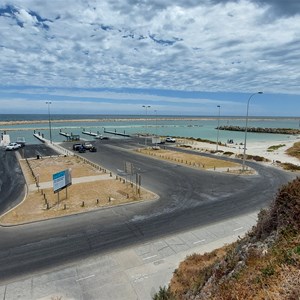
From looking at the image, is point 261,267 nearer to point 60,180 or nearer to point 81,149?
point 60,180

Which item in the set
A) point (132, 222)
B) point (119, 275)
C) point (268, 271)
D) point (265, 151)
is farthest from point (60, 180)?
point (265, 151)

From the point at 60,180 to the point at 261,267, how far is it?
62.9 ft

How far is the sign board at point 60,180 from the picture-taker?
2306 centimetres

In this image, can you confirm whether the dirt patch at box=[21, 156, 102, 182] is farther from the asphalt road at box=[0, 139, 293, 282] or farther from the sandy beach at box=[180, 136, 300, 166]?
the sandy beach at box=[180, 136, 300, 166]

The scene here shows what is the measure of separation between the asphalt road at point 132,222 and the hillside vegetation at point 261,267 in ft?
16.0

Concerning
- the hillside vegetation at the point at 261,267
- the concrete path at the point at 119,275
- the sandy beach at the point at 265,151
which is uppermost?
the hillside vegetation at the point at 261,267

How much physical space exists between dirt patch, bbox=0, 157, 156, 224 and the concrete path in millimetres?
7653

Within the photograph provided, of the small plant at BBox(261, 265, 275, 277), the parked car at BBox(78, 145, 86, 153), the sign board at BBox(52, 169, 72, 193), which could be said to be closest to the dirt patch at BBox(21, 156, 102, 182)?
the parked car at BBox(78, 145, 86, 153)

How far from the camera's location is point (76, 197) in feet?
83.3

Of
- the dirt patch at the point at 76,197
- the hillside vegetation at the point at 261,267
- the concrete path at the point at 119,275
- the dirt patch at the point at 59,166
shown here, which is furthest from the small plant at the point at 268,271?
the dirt patch at the point at 59,166

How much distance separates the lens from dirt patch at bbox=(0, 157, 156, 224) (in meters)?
21.0

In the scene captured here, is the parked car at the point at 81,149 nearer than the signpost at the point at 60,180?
No

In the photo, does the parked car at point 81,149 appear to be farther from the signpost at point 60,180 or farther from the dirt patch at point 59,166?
the signpost at point 60,180

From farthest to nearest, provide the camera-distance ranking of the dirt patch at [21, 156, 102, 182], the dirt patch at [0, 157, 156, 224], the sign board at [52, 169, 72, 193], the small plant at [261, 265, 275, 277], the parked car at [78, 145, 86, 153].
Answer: the parked car at [78, 145, 86, 153] < the dirt patch at [21, 156, 102, 182] < the sign board at [52, 169, 72, 193] < the dirt patch at [0, 157, 156, 224] < the small plant at [261, 265, 275, 277]
